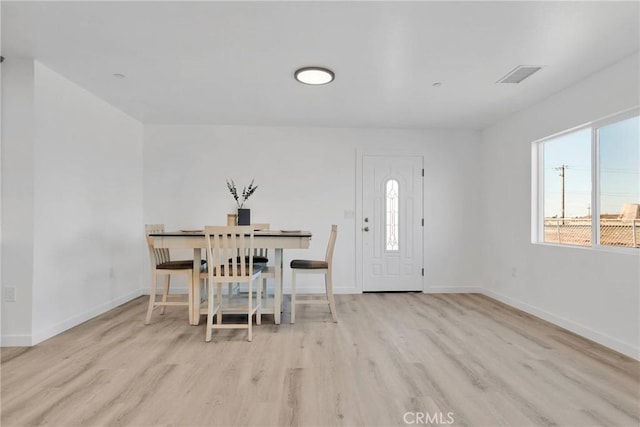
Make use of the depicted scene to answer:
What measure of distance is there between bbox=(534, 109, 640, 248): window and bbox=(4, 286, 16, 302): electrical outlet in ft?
16.8

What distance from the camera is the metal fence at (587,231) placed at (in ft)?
9.22

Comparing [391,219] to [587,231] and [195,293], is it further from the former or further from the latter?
[195,293]

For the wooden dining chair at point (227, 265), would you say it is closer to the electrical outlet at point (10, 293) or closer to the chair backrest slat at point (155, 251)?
the chair backrest slat at point (155, 251)

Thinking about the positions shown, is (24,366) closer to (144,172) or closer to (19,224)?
(19,224)

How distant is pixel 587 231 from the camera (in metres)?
3.27

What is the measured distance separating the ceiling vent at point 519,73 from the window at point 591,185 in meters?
0.78

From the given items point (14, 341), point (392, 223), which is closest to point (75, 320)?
point (14, 341)

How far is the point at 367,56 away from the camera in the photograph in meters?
2.73

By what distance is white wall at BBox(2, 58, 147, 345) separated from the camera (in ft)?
9.31

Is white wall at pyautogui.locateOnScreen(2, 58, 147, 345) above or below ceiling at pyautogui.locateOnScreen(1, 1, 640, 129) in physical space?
below

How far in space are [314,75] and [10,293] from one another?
10.4ft

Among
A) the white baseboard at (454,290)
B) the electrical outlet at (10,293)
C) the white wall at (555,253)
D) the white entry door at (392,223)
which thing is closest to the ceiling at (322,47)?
the white wall at (555,253)

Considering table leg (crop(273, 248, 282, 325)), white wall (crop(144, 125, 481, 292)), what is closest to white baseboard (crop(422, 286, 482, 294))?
white wall (crop(144, 125, 481, 292))

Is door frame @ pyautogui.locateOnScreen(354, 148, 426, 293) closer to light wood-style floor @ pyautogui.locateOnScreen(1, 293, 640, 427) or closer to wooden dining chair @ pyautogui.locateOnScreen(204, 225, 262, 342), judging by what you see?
light wood-style floor @ pyautogui.locateOnScreen(1, 293, 640, 427)
